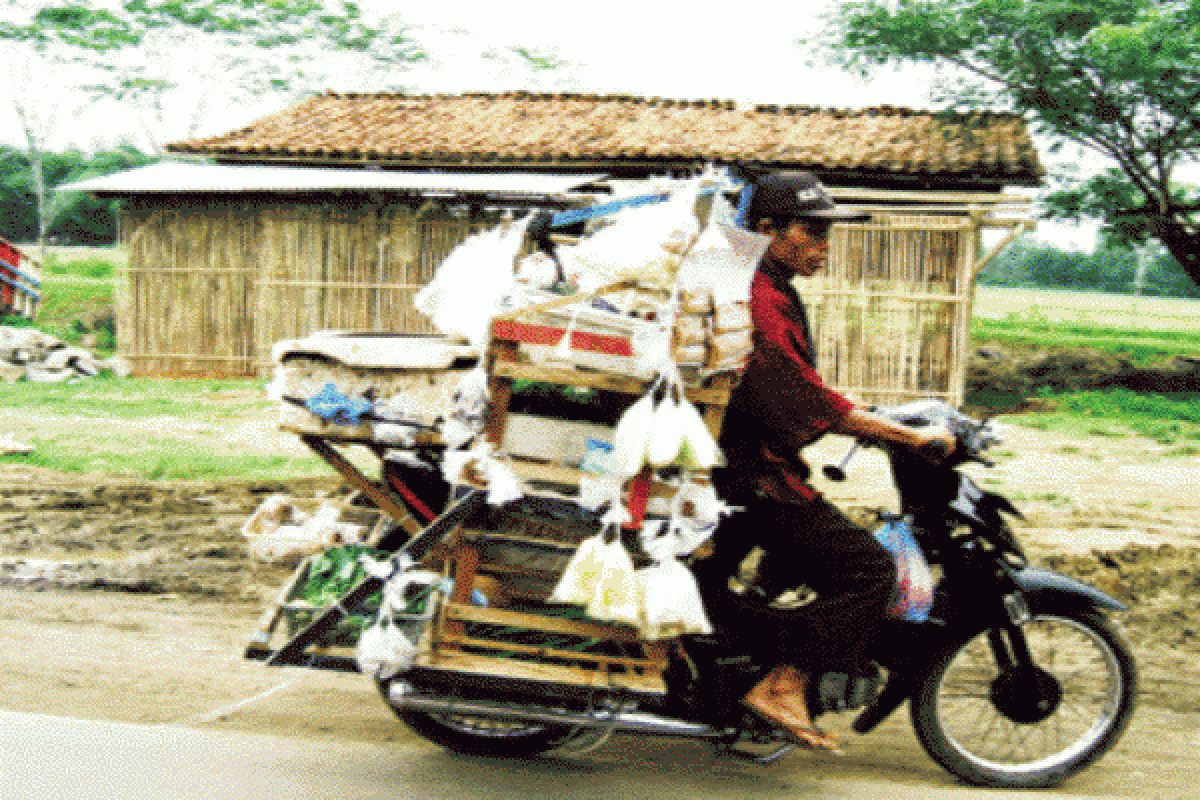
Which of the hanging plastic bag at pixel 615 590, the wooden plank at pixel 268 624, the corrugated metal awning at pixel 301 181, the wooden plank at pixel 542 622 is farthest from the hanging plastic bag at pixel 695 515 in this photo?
the corrugated metal awning at pixel 301 181

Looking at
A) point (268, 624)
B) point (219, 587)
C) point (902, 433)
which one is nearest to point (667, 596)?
point (902, 433)

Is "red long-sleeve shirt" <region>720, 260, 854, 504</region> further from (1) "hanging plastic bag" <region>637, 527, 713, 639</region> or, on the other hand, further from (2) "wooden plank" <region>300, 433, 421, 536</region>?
(2) "wooden plank" <region>300, 433, 421, 536</region>

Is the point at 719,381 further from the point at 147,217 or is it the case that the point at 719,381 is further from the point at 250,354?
the point at 147,217

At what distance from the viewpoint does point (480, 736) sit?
336 centimetres

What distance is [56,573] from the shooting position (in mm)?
5234

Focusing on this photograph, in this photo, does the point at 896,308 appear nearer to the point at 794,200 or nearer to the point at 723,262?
the point at 794,200

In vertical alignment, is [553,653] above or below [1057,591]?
below

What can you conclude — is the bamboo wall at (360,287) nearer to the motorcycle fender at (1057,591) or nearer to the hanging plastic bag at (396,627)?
the motorcycle fender at (1057,591)

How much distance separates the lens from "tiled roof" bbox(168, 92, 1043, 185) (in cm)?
1330

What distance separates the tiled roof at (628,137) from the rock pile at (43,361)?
3.20m

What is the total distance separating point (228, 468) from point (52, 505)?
1.42 m

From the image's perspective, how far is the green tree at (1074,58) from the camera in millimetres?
12727

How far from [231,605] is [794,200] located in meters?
3.32

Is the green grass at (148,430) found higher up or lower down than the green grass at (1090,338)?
lower down
